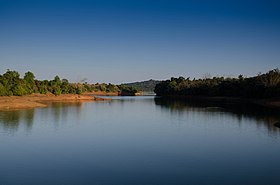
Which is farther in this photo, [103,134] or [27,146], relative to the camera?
[103,134]

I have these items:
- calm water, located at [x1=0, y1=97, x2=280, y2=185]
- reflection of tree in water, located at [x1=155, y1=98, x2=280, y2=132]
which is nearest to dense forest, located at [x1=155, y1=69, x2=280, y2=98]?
reflection of tree in water, located at [x1=155, y1=98, x2=280, y2=132]

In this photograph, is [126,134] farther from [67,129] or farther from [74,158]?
[74,158]

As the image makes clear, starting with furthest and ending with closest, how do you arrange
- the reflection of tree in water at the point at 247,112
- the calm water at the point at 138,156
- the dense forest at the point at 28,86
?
1. the dense forest at the point at 28,86
2. the reflection of tree in water at the point at 247,112
3. the calm water at the point at 138,156

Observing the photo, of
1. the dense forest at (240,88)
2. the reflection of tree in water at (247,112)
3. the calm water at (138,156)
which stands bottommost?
the calm water at (138,156)

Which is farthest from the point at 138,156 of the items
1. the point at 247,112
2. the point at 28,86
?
the point at 28,86

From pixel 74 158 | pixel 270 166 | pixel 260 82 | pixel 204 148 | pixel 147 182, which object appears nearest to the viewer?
pixel 147 182

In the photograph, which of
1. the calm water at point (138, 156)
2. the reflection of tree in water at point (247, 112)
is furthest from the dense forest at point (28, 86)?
the calm water at point (138, 156)

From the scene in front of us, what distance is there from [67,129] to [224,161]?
49.8 feet

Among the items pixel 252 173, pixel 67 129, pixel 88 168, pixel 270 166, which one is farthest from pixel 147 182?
pixel 67 129

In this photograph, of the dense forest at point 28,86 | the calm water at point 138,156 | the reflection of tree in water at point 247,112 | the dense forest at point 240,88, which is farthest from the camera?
the dense forest at point 28,86

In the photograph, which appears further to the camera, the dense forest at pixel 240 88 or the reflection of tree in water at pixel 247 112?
the dense forest at pixel 240 88

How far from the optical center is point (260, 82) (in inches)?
2467

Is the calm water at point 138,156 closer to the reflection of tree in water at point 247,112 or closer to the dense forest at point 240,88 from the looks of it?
the reflection of tree in water at point 247,112

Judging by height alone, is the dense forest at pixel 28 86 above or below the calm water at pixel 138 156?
above
